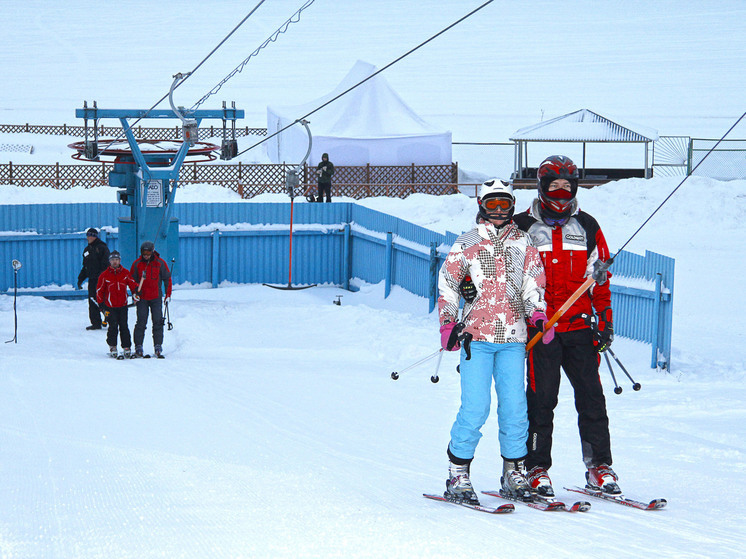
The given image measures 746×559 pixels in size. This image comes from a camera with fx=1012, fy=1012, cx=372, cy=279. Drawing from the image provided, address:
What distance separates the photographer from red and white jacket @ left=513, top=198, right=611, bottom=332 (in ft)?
17.7

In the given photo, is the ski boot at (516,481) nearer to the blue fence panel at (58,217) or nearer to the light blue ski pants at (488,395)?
the light blue ski pants at (488,395)

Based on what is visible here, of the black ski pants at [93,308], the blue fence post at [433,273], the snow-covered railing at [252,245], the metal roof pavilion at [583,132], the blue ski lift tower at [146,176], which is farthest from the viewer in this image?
the metal roof pavilion at [583,132]

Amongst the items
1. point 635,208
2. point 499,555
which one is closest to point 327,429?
point 499,555

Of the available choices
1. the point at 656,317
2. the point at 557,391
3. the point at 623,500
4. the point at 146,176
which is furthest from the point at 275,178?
the point at 623,500

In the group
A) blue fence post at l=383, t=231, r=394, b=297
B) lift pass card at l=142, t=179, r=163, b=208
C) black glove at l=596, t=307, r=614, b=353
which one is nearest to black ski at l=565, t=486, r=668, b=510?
black glove at l=596, t=307, r=614, b=353

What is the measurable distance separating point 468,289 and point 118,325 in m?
6.97

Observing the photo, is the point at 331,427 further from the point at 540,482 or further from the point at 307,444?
the point at 540,482

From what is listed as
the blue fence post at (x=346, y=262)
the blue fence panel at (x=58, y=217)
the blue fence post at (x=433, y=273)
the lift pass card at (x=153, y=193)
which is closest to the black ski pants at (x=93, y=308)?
the lift pass card at (x=153, y=193)

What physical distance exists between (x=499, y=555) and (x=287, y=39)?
9271cm

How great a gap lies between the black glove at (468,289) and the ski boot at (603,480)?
4.12 ft

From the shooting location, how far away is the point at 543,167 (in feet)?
17.8

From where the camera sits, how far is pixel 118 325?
11.3m

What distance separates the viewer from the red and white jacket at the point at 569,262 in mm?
5398

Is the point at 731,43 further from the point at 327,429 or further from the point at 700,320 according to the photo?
the point at 327,429
